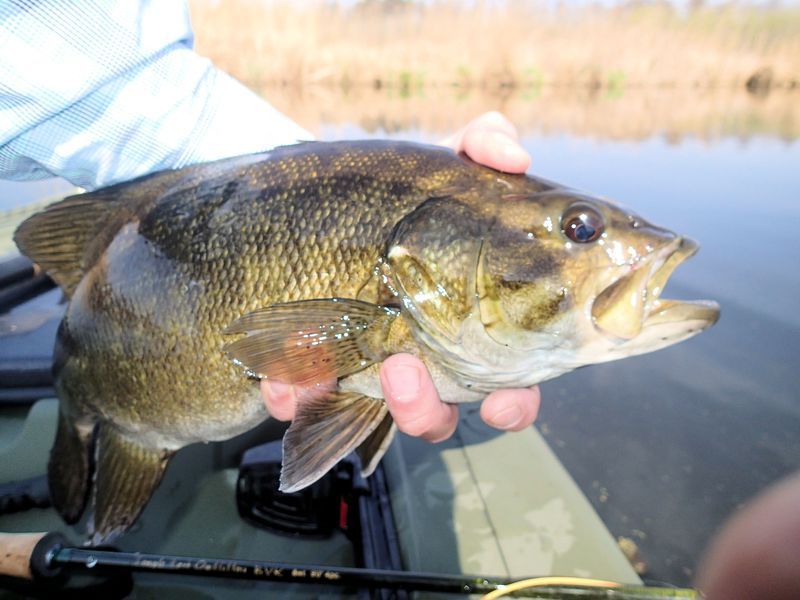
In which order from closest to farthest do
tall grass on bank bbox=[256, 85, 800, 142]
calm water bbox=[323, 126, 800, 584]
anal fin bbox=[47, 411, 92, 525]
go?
anal fin bbox=[47, 411, 92, 525], calm water bbox=[323, 126, 800, 584], tall grass on bank bbox=[256, 85, 800, 142]

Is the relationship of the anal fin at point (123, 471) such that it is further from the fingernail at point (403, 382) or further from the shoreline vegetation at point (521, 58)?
the shoreline vegetation at point (521, 58)

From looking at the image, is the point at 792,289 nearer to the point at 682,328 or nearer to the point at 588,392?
the point at 588,392

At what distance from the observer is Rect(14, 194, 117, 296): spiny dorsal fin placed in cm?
187

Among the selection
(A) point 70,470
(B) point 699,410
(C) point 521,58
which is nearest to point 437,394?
(A) point 70,470

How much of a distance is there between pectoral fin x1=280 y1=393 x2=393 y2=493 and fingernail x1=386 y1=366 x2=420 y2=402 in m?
0.15

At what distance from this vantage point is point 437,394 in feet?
5.07

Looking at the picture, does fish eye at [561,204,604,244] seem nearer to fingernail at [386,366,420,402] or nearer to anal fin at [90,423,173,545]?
fingernail at [386,366,420,402]

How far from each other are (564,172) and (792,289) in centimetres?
556

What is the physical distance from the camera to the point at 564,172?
10.7m

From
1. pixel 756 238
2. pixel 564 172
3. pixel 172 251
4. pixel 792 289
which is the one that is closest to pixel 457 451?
pixel 172 251

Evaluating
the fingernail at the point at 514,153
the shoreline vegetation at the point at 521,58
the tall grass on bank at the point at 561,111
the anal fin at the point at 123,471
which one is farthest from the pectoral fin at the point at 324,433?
the shoreline vegetation at the point at 521,58

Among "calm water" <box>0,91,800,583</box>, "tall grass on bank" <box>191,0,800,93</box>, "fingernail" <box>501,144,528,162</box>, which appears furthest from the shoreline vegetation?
"fingernail" <box>501,144,528,162</box>

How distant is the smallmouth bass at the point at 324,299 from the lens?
1.33 metres

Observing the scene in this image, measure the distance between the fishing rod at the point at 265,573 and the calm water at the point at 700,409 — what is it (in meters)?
1.01
